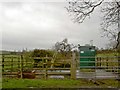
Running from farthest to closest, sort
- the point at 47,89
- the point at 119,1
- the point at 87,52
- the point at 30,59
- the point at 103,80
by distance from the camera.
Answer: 1. the point at 87,52
2. the point at 30,59
3. the point at 103,80
4. the point at 119,1
5. the point at 47,89

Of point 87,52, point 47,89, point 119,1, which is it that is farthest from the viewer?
point 87,52

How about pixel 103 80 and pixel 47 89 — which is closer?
pixel 47 89

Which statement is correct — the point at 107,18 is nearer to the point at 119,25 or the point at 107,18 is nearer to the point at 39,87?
the point at 119,25

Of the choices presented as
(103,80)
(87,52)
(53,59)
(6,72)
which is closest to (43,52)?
(87,52)

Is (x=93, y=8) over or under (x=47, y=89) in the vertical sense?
over

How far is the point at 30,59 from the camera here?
1947cm

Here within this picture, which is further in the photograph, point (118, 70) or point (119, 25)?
point (118, 70)

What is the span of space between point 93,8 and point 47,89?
15.4ft

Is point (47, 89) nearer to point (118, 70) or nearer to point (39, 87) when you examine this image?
point (39, 87)

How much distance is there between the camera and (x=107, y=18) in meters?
14.0

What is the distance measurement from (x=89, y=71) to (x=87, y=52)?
546 centimetres

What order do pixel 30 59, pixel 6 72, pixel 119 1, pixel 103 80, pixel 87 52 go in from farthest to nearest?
pixel 87 52
pixel 30 59
pixel 6 72
pixel 103 80
pixel 119 1

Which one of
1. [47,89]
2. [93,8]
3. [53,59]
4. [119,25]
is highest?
[93,8]

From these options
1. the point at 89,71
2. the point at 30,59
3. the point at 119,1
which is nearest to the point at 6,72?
the point at 30,59
